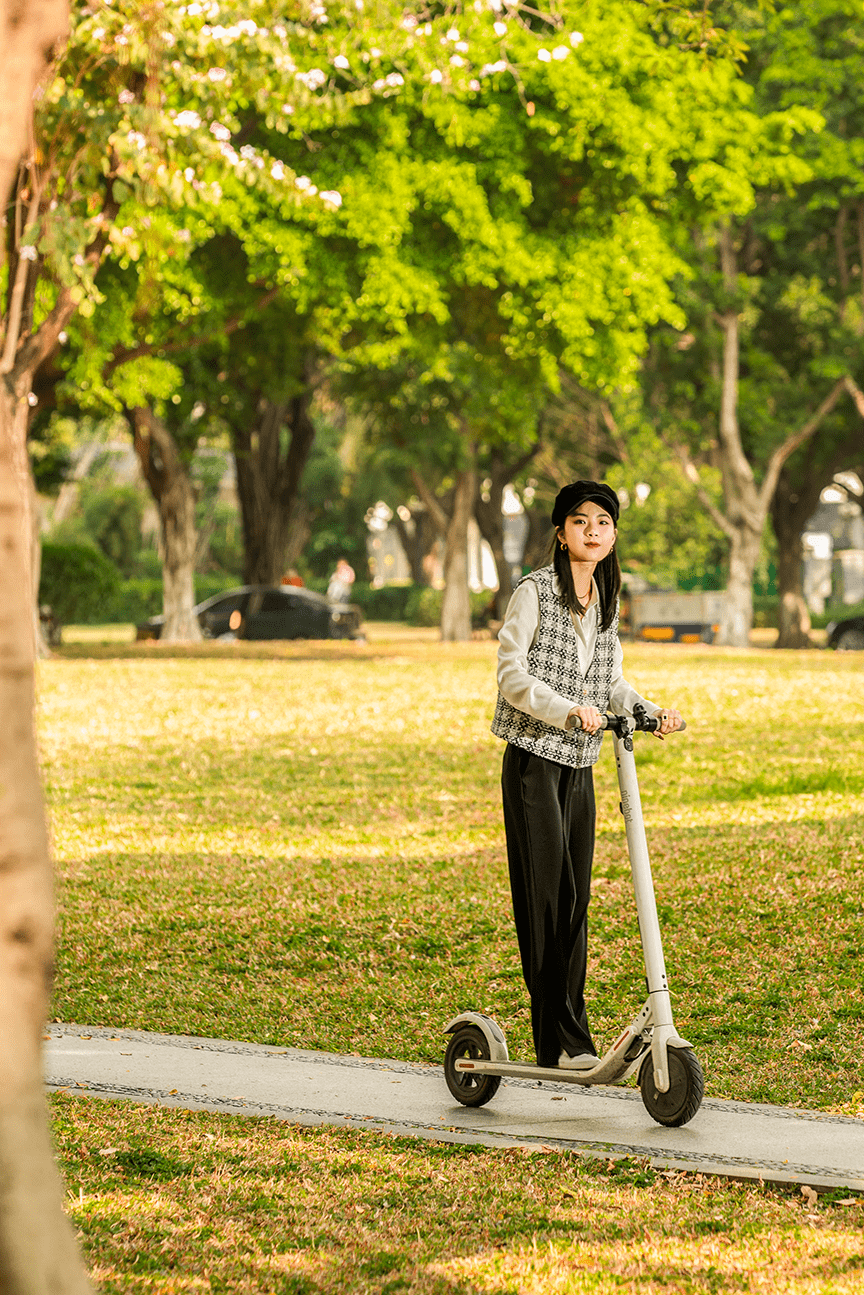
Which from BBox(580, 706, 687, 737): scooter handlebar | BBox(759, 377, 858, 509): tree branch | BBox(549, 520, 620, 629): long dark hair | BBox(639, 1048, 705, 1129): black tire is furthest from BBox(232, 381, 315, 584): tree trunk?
BBox(639, 1048, 705, 1129): black tire

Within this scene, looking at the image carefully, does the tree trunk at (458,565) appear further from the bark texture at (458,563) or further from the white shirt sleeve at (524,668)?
the white shirt sleeve at (524,668)

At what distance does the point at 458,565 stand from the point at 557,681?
29023 millimetres

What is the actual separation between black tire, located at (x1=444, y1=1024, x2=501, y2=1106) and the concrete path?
0.05m

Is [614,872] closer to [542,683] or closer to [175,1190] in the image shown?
[542,683]

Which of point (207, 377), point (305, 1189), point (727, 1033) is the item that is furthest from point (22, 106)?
point (207, 377)

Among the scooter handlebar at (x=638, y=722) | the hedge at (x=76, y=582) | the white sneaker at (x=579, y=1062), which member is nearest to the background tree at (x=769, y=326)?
the hedge at (x=76, y=582)

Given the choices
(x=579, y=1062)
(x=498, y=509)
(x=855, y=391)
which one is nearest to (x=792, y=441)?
(x=855, y=391)

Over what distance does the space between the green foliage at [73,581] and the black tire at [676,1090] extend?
88.5ft

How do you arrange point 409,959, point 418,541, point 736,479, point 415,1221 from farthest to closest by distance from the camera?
point 418,541 < point 736,479 < point 409,959 < point 415,1221

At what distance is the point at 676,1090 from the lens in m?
4.62

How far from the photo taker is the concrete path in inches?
Result: 175

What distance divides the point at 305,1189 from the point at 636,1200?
2.82ft

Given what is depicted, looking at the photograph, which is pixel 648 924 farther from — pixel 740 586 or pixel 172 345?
pixel 740 586

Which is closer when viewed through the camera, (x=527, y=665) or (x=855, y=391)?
(x=527, y=665)
